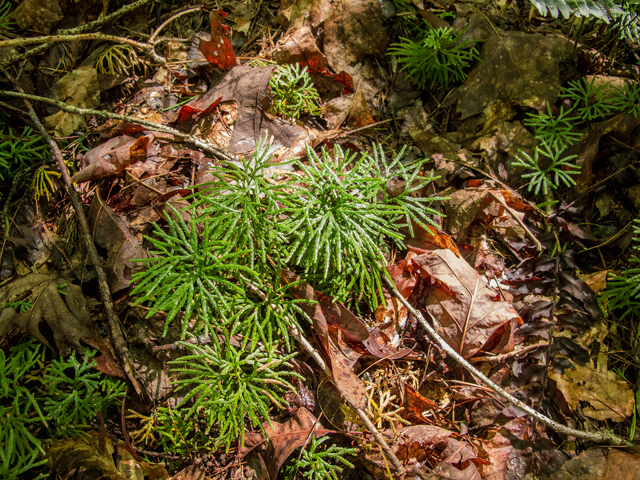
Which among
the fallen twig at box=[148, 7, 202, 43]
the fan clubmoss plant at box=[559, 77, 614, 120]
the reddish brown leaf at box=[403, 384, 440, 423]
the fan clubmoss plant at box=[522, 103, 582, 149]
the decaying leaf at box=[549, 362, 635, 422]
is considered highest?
the fallen twig at box=[148, 7, 202, 43]

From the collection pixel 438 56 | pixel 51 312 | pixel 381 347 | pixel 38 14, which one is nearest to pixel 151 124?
pixel 51 312

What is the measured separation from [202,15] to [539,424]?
Result: 455 centimetres

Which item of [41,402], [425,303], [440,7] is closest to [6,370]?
[41,402]

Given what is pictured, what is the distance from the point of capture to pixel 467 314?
95.3 inches

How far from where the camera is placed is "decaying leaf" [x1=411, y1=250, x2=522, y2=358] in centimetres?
240

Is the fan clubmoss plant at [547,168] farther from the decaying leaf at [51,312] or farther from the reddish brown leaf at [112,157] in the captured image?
the decaying leaf at [51,312]

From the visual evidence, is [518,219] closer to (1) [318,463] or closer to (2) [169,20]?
(1) [318,463]

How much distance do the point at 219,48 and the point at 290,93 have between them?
803 millimetres

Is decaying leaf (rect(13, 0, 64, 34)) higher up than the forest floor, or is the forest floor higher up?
decaying leaf (rect(13, 0, 64, 34))

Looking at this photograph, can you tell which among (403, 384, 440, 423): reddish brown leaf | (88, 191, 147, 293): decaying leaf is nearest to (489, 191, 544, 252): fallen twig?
(403, 384, 440, 423): reddish brown leaf

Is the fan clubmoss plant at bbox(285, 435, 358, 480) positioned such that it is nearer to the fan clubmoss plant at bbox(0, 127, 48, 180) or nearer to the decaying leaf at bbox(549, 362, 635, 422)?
the decaying leaf at bbox(549, 362, 635, 422)

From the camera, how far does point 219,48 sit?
310 centimetres

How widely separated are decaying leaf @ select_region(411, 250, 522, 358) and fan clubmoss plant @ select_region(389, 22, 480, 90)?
1.64m

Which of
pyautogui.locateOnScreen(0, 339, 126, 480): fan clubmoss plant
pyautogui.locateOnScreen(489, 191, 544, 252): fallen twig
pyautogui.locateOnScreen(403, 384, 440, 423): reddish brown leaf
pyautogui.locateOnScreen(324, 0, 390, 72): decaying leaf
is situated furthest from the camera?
pyautogui.locateOnScreen(324, 0, 390, 72): decaying leaf
